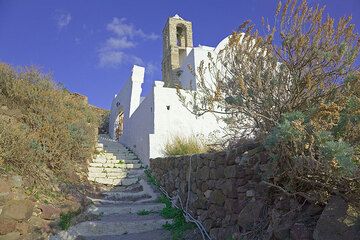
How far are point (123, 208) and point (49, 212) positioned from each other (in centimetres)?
171

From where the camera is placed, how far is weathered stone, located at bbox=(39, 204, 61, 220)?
17.2 ft

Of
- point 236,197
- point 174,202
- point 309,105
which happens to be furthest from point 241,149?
point 174,202

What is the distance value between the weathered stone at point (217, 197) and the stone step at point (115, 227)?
1.45 metres

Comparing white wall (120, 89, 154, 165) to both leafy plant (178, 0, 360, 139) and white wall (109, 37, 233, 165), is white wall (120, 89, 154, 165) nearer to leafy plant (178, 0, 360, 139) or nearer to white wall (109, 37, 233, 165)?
white wall (109, 37, 233, 165)

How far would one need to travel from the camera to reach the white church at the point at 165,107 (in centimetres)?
1071

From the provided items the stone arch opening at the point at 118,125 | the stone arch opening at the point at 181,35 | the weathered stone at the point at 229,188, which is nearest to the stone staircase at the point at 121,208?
the weathered stone at the point at 229,188

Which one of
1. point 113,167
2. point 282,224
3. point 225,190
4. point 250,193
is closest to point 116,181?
point 113,167

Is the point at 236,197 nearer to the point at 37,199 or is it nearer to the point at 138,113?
the point at 37,199

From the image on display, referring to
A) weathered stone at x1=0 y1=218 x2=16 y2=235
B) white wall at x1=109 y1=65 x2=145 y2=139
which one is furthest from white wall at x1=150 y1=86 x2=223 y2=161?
weathered stone at x1=0 y1=218 x2=16 y2=235

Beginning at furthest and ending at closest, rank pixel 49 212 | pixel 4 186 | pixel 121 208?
pixel 121 208
pixel 49 212
pixel 4 186

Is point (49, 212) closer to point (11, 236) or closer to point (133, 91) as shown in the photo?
point (11, 236)

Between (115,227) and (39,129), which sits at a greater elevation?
(39,129)

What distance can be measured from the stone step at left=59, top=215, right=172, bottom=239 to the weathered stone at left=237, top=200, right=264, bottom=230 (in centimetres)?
241

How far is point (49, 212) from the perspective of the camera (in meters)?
5.33
